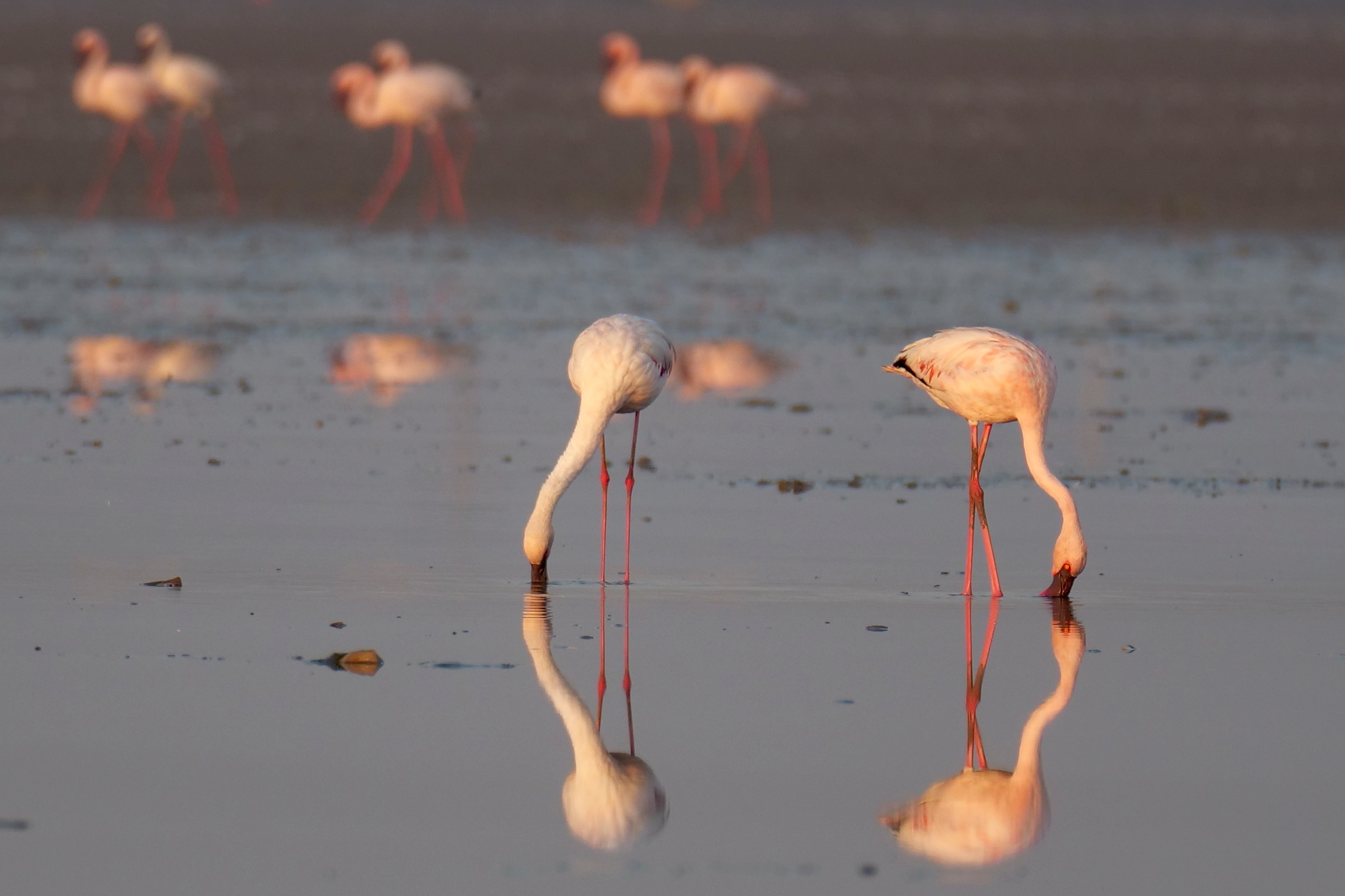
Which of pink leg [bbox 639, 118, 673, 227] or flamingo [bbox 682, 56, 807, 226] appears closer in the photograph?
pink leg [bbox 639, 118, 673, 227]

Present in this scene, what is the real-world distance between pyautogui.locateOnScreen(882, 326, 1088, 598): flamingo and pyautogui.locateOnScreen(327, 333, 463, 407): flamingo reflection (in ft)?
13.5

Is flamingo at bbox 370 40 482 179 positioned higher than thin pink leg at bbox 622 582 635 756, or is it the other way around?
flamingo at bbox 370 40 482 179

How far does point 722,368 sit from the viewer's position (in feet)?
43.9

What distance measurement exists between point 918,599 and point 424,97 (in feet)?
64.4

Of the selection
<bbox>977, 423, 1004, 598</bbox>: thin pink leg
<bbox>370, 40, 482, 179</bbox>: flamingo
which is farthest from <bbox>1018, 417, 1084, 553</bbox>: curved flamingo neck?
<bbox>370, 40, 482, 179</bbox>: flamingo

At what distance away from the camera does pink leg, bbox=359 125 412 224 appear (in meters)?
24.0

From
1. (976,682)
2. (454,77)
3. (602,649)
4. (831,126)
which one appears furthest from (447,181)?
(976,682)

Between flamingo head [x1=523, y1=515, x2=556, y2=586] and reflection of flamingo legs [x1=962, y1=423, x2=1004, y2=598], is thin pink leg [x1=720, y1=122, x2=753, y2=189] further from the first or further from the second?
flamingo head [x1=523, y1=515, x2=556, y2=586]

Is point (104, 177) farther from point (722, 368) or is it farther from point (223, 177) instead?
point (722, 368)

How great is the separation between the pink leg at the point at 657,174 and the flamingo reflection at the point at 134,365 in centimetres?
1085

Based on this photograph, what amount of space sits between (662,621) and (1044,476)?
1642 millimetres

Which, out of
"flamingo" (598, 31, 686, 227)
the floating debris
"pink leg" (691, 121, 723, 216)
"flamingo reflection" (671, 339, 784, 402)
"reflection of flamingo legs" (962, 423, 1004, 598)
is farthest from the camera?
"flamingo" (598, 31, 686, 227)

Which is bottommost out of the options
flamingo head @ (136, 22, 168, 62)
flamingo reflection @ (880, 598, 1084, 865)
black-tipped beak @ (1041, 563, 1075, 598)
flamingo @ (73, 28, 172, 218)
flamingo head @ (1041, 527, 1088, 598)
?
flamingo reflection @ (880, 598, 1084, 865)

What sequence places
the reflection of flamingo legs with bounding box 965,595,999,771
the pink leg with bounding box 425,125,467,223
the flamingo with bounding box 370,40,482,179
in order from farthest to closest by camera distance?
the flamingo with bounding box 370,40,482,179, the pink leg with bounding box 425,125,467,223, the reflection of flamingo legs with bounding box 965,595,999,771
